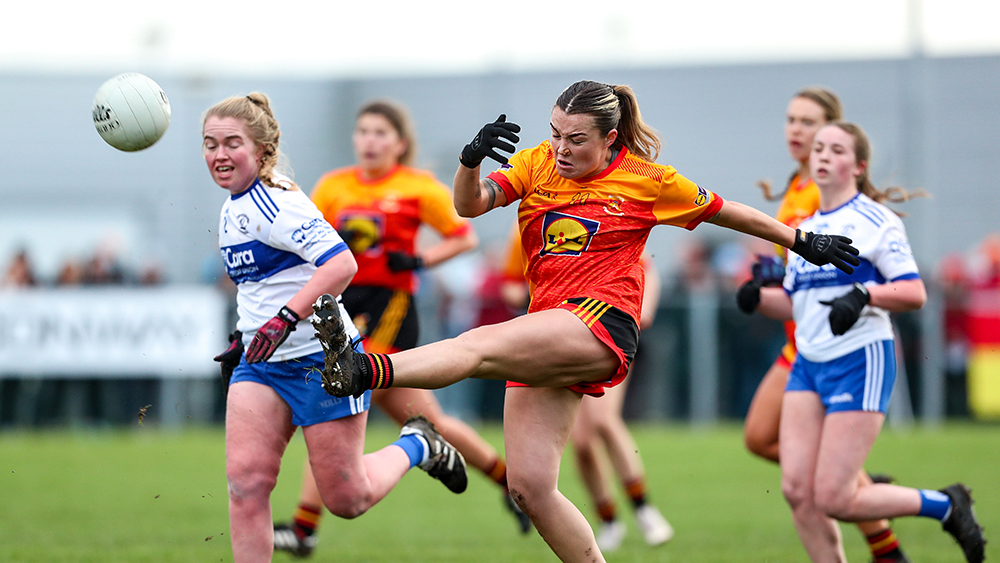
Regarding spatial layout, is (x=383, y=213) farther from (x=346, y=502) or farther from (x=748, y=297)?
(x=346, y=502)

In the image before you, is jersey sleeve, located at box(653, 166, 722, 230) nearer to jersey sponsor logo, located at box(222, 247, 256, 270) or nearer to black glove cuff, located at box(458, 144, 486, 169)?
black glove cuff, located at box(458, 144, 486, 169)

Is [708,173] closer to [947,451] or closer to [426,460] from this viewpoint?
[947,451]

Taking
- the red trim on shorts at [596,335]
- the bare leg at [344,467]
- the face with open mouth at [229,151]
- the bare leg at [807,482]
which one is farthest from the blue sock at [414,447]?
the bare leg at [807,482]

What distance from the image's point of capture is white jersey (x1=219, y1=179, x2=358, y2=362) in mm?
4469

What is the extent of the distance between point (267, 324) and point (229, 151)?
78 cm

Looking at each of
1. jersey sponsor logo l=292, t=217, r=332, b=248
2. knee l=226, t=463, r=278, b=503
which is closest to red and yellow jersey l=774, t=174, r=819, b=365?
jersey sponsor logo l=292, t=217, r=332, b=248

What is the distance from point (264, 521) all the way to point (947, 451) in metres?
9.26

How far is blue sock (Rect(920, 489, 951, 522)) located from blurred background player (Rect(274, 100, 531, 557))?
2.50m

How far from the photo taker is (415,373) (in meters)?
3.93

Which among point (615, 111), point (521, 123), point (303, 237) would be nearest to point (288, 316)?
point (303, 237)

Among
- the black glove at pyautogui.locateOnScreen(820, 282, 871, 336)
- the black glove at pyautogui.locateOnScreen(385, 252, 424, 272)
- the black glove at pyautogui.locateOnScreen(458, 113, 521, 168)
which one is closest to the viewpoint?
the black glove at pyautogui.locateOnScreen(458, 113, 521, 168)

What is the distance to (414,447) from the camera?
17.1 feet

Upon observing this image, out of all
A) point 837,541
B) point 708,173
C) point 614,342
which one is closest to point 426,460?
point 614,342

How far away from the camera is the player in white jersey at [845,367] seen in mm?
5000
